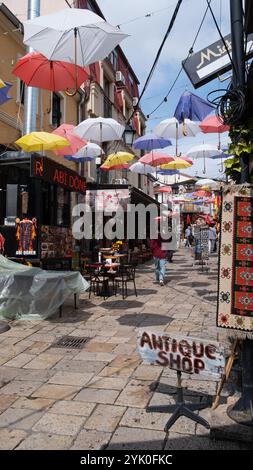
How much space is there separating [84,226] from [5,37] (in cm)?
735

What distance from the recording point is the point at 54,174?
10594 mm

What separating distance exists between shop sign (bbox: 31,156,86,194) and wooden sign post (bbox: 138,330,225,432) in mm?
6773

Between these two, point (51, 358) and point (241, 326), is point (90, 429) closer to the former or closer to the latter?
point (241, 326)

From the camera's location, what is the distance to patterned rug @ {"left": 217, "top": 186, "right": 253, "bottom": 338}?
11.5 feet

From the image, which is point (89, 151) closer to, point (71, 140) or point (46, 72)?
point (71, 140)

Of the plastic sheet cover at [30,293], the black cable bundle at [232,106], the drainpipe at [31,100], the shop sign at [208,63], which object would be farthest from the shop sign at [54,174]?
the black cable bundle at [232,106]

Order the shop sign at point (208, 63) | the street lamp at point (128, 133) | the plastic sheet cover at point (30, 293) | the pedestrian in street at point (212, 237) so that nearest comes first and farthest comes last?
the shop sign at point (208, 63) < the plastic sheet cover at point (30, 293) < the street lamp at point (128, 133) < the pedestrian in street at point (212, 237)

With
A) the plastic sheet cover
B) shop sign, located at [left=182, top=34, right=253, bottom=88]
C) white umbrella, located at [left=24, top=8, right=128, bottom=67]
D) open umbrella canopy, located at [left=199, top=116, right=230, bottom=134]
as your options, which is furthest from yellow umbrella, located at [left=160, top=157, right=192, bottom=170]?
shop sign, located at [left=182, top=34, right=253, bottom=88]

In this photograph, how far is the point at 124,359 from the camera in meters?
5.46

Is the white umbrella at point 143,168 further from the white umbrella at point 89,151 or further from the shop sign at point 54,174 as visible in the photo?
the shop sign at point 54,174

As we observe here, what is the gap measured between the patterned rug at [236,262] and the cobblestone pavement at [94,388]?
2.99ft

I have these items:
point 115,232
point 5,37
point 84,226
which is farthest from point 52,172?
point 115,232

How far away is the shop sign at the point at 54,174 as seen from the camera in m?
9.64

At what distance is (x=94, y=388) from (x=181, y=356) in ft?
4.58
